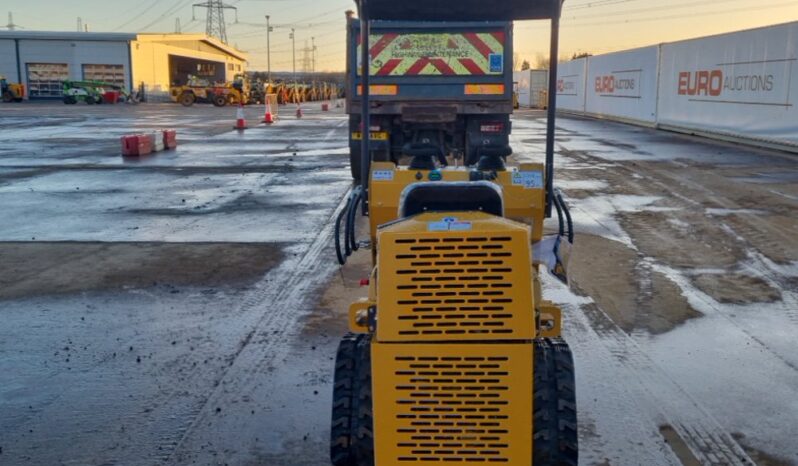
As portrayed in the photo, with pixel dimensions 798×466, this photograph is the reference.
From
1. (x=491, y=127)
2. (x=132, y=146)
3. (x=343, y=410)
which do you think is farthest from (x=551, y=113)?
(x=132, y=146)

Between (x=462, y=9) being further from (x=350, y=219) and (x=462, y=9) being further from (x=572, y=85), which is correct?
(x=572, y=85)

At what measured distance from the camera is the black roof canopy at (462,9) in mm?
4484

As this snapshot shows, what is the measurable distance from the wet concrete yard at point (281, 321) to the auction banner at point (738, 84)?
7.45 meters

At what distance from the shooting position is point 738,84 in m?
22.4

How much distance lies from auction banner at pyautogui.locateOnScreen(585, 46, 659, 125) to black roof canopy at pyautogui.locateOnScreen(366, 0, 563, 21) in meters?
26.7

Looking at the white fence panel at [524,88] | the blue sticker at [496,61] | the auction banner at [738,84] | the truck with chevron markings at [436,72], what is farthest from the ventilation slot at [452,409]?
the white fence panel at [524,88]

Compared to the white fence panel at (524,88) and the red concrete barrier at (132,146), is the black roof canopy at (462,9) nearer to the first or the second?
the red concrete barrier at (132,146)

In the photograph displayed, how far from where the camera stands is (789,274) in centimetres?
773

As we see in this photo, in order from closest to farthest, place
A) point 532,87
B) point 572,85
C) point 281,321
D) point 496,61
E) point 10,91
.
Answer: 1. point 281,321
2. point 496,61
3. point 572,85
4. point 532,87
5. point 10,91

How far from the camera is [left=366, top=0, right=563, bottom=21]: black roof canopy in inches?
177

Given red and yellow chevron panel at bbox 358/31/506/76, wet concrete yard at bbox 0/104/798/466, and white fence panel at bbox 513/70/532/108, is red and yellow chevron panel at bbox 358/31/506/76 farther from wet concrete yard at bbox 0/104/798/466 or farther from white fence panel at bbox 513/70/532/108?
white fence panel at bbox 513/70/532/108

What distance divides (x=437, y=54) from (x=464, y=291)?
32.7ft

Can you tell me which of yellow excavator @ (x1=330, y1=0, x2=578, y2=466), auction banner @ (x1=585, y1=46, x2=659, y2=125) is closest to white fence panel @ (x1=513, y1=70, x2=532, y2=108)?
auction banner @ (x1=585, y1=46, x2=659, y2=125)

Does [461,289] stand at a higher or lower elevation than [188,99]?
lower
